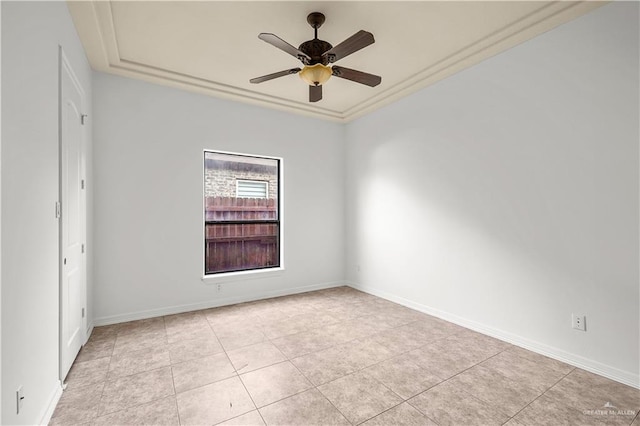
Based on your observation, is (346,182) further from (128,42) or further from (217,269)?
(128,42)

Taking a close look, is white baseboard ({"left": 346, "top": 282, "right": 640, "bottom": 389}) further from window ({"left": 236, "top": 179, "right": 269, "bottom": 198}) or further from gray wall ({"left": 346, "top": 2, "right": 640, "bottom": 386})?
window ({"left": 236, "top": 179, "right": 269, "bottom": 198})

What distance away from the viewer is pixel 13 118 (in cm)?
145

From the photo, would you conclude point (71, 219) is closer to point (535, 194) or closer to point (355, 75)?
point (355, 75)

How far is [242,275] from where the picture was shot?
4273 millimetres

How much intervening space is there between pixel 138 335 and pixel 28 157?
2.19m

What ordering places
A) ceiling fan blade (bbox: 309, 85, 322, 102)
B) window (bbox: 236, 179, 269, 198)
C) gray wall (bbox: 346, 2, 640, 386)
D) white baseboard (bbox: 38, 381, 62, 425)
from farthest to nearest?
window (bbox: 236, 179, 269, 198) → ceiling fan blade (bbox: 309, 85, 322, 102) → gray wall (bbox: 346, 2, 640, 386) → white baseboard (bbox: 38, 381, 62, 425)

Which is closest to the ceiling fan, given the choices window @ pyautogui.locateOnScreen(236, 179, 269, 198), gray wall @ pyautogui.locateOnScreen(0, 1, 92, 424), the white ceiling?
the white ceiling

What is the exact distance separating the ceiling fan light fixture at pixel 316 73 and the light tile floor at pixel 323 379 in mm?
2503

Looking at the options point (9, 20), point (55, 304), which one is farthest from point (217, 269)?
point (9, 20)

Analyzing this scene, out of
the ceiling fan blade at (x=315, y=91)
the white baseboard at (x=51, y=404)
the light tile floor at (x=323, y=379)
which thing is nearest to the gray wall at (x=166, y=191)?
the light tile floor at (x=323, y=379)

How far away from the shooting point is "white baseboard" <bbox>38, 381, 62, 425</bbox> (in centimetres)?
177

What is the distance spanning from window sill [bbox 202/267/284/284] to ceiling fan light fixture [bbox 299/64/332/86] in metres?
2.78

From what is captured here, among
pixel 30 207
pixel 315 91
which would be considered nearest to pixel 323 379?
pixel 30 207

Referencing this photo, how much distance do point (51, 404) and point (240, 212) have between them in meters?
2.94
